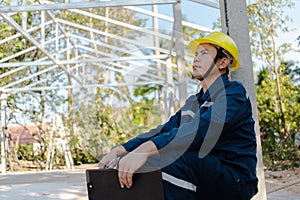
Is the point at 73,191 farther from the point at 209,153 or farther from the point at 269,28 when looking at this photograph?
the point at 269,28

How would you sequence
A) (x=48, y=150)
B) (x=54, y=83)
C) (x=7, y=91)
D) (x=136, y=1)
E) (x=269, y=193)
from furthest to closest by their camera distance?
1. (x=54, y=83)
2. (x=48, y=150)
3. (x=7, y=91)
4. (x=136, y=1)
5. (x=269, y=193)

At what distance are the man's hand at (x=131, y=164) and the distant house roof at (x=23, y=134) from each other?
7.82 meters

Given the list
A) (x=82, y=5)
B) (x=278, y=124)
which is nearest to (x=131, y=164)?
(x=82, y=5)

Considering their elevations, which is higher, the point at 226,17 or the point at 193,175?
the point at 226,17

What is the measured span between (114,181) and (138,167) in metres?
0.10

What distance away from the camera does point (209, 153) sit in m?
1.22

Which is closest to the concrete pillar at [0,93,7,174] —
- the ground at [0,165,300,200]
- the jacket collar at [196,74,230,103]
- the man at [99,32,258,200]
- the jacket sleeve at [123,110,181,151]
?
the ground at [0,165,300,200]

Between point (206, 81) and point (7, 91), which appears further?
point (7, 91)

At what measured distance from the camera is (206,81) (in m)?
1.38

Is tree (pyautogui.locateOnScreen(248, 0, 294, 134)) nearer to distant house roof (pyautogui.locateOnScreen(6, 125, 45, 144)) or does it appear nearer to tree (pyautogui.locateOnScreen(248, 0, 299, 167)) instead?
tree (pyautogui.locateOnScreen(248, 0, 299, 167))

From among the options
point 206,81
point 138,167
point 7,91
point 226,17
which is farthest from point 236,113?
point 7,91

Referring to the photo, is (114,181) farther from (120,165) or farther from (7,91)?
(7,91)

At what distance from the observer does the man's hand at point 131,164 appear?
3.61 feet

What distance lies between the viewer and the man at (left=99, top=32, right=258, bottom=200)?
112 centimetres
